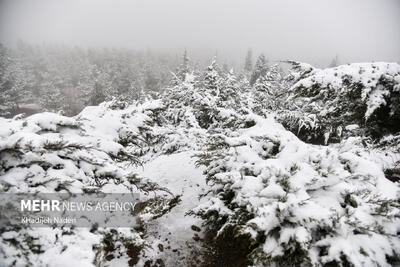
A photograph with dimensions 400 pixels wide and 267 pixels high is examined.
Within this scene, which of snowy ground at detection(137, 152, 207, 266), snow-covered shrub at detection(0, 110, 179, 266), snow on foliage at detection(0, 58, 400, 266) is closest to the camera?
snow-covered shrub at detection(0, 110, 179, 266)

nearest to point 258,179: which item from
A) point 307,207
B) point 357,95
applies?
point 307,207

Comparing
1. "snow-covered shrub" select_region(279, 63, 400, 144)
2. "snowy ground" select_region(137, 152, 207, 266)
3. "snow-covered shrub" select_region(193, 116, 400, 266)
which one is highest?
"snow-covered shrub" select_region(279, 63, 400, 144)

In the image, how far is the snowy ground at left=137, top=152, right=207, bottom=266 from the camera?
13.7 ft

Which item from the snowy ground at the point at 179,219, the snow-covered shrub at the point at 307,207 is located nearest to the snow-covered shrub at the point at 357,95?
the snow-covered shrub at the point at 307,207

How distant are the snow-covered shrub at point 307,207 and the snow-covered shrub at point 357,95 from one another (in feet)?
3.88

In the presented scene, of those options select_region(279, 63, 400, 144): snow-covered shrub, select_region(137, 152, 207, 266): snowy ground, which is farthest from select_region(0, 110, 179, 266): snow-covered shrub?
select_region(279, 63, 400, 144): snow-covered shrub

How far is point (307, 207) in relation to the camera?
8.75 feet

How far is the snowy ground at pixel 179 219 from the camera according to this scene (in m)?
4.17

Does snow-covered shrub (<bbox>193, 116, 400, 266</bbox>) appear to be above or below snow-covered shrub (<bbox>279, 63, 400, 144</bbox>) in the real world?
below

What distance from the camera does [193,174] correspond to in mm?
7039

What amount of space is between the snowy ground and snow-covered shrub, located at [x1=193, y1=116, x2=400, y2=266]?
89 centimetres

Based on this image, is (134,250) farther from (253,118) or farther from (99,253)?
(253,118)

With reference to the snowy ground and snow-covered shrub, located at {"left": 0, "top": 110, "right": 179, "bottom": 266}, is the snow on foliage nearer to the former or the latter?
snow-covered shrub, located at {"left": 0, "top": 110, "right": 179, "bottom": 266}

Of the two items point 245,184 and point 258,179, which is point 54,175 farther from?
point 258,179
